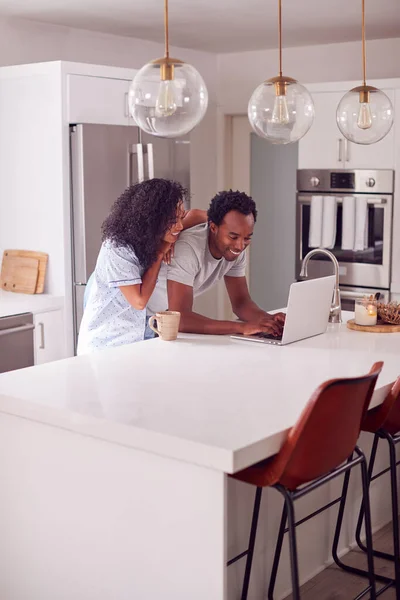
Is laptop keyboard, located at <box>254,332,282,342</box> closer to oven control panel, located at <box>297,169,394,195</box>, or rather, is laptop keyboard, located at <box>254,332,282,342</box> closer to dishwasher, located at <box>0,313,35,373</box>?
dishwasher, located at <box>0,313,35,373</box>

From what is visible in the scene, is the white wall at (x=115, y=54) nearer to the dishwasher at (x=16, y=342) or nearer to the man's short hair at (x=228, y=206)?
the dishwasher at (x=16, y=342)

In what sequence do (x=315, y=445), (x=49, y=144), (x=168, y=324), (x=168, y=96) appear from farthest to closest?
(x=49, y=144) → (x=168, y=324) → (x=168, y=96) → (x=315, y=445)

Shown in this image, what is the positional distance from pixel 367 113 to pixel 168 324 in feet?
3.63

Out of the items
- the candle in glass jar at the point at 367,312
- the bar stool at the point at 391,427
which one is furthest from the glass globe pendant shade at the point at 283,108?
the bar stool at the point at 391,427

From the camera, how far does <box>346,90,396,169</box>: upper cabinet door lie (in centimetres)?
531

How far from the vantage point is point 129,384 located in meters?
2.54

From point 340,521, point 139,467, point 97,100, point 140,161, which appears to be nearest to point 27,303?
point 140,161

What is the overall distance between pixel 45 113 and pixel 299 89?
203 centimetres

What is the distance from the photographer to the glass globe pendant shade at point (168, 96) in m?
2.45

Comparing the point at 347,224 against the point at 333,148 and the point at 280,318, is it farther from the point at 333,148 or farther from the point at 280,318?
the point at 280,318

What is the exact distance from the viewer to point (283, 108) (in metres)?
2.94

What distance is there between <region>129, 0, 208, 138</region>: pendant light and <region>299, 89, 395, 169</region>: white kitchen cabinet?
308cm

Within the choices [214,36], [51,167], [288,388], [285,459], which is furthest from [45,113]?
[285,459]

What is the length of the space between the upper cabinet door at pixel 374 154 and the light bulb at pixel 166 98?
121 inches
